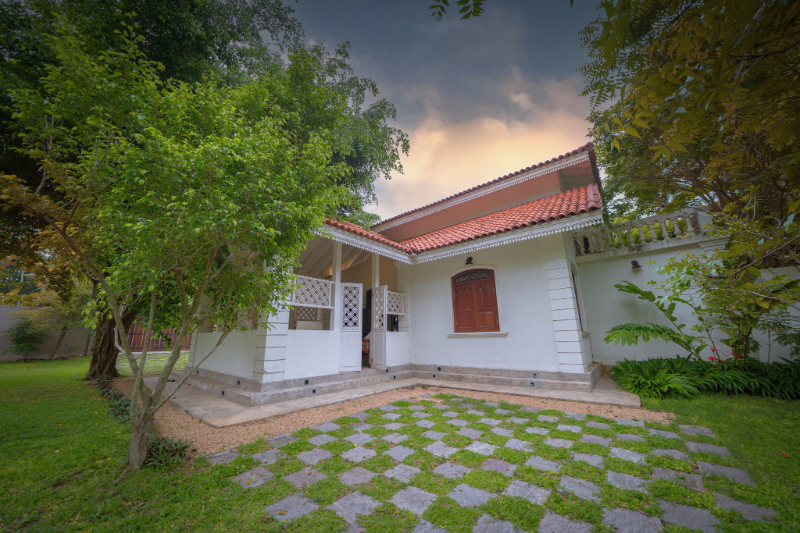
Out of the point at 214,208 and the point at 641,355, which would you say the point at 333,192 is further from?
the point at 641,355

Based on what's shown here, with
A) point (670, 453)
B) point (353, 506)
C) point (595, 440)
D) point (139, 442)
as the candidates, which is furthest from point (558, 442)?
point (139, 442)

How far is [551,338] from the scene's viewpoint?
19.6 feet

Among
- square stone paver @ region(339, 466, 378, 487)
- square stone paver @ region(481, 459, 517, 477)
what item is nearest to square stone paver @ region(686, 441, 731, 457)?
square stone paver @ region(481, 459, 517, 477)

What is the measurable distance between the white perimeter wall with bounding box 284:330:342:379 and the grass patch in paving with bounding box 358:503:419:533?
3.98 meters

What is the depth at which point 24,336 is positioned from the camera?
12.5 meters

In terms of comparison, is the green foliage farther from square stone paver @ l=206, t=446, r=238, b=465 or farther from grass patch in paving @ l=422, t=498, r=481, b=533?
grass patch in paving @ l=422, t=498, r=481, b=533

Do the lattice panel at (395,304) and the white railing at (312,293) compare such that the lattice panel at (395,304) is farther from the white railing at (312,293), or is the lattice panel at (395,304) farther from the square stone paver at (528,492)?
the square stone paver at (528,492)

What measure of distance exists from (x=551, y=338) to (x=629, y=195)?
5610 mm

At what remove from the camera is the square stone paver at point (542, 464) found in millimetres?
2574

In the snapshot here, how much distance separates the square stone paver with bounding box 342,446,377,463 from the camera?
2.84m

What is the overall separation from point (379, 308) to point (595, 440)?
5.00 meters

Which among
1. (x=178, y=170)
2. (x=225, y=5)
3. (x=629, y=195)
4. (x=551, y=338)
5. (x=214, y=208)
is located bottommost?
(x=551, y=338)

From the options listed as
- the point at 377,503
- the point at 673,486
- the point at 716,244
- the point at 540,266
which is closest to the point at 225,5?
the point at 540,266

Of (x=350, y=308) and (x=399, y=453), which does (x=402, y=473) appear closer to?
(x=399, y=453)
